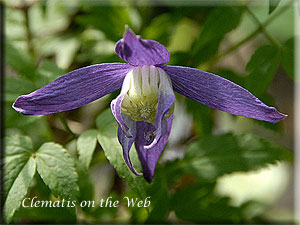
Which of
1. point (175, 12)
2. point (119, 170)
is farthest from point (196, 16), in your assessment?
point (119, 170)

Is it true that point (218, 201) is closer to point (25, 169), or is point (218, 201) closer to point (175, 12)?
point (25, 169)

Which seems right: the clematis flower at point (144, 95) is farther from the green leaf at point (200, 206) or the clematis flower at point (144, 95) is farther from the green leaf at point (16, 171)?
the green leaf at point (200, 206)

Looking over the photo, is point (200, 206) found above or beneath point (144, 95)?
beneath

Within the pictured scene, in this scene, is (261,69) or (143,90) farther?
(261,69)

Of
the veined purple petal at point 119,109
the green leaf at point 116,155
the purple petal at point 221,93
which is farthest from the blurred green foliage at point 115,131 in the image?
the purple petal at point 221,93

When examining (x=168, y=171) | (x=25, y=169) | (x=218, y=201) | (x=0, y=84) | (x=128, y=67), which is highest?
(x=128, y=67)

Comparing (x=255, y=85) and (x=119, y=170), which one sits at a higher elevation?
(x=255, y=85)

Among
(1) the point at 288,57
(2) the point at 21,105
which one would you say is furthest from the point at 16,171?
(1) the point at 288,57

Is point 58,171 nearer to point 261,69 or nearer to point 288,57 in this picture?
point 261,69
